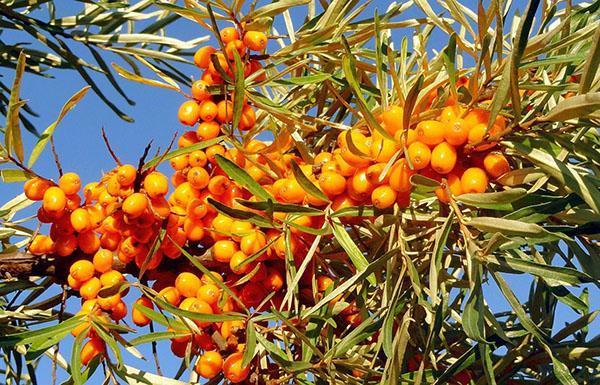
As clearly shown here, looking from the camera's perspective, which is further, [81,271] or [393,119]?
[81,271]

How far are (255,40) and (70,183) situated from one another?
1.13 feet

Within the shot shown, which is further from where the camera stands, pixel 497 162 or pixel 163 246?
pixel 163 246

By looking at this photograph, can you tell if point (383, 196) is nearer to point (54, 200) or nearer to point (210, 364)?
point (210, 364)

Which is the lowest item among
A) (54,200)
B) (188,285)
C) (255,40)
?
(188,285)

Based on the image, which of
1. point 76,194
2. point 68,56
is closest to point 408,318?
point 76,194

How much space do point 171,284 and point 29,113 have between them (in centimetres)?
88

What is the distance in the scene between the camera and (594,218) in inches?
35.6

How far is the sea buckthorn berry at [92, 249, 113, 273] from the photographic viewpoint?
3.59ft

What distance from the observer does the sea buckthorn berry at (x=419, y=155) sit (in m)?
0.89

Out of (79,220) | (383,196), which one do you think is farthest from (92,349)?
(383,196)

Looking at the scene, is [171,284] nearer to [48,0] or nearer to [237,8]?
[237,8]

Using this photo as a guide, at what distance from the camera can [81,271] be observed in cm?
109

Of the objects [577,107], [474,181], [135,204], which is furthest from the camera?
[135,204]

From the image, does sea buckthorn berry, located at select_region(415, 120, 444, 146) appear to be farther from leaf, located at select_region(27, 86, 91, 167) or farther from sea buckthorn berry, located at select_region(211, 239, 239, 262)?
leaf, located at select_region(27, 86, 91, 167)
